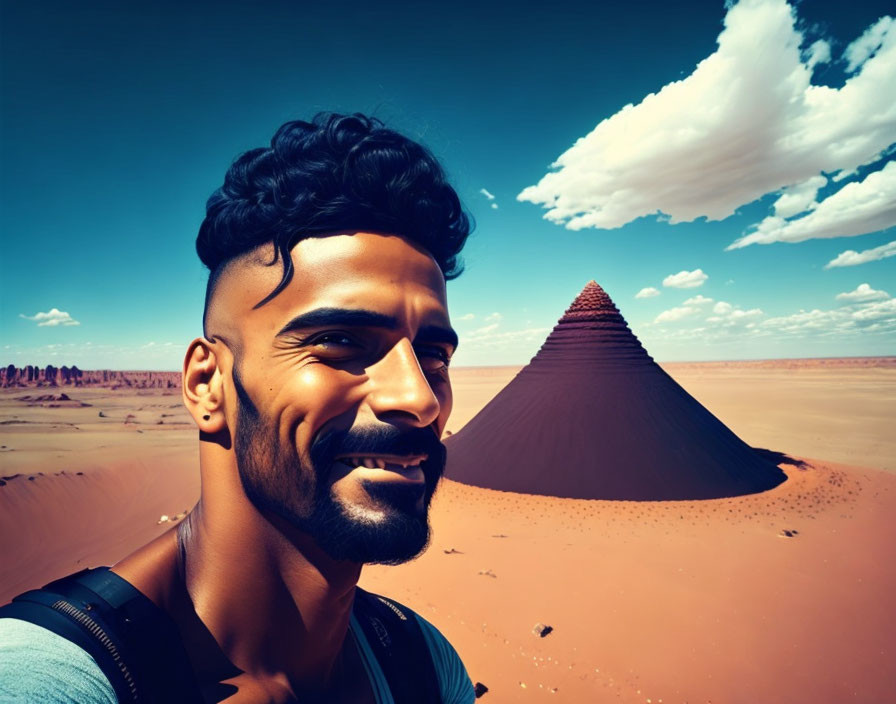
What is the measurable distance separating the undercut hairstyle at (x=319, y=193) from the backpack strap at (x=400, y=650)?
1.37 meters

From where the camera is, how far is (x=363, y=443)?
4.08ft

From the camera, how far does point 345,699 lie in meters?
1.54

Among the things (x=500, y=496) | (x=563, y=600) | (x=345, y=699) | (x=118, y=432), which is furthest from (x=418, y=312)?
(x=118, y=432)

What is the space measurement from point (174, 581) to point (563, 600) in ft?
19.1

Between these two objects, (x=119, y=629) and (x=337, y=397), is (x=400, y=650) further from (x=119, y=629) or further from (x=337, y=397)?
(x=337, y=397)

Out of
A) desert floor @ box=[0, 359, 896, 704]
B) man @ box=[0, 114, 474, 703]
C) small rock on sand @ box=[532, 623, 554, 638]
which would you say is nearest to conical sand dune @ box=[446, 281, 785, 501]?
desert floor @ box=[0, 359, 896, 704]

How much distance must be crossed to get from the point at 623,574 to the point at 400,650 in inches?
240

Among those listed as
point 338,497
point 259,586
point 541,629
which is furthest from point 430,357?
point 541,629

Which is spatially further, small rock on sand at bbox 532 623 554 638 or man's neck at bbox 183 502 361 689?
small rock on sand at bbox 532 623 554 638

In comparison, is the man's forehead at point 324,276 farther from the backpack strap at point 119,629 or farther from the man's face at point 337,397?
the backpack strap at point 119,629

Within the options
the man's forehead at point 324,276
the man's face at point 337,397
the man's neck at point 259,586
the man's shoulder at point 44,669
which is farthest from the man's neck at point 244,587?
the man's forehead at point 324,276

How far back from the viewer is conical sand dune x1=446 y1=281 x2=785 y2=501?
10453 millimetres

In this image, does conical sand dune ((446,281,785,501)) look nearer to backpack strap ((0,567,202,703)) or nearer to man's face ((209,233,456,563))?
man's face ((209,233,456,563))

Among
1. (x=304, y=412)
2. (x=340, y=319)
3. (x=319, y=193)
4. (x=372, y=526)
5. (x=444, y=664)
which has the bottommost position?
(x=444, y=664)
